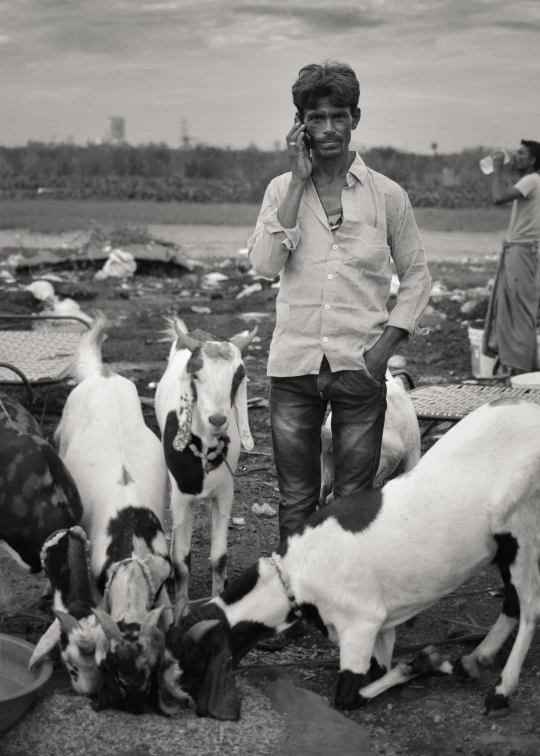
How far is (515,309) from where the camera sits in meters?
8.67

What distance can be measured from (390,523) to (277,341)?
90 centimetres

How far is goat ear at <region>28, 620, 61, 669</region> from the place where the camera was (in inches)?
151

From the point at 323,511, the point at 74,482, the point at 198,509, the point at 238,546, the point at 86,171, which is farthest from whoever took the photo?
the point at 86,171

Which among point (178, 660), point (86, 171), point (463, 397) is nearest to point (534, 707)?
point (178, 660)

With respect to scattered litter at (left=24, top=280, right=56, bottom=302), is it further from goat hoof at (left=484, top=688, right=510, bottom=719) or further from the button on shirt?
goat hoof at (left=484, top=688, right=510, bottom=719)

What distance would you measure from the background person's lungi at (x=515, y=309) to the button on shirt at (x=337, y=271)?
4.61 m

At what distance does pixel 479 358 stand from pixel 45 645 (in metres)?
6.03

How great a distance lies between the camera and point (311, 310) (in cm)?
414

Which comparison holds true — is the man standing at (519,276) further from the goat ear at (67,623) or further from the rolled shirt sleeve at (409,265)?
the goat ear at (67,623)

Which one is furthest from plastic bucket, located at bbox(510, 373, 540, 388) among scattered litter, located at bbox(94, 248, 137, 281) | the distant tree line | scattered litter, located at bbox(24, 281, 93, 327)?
the distant tree line

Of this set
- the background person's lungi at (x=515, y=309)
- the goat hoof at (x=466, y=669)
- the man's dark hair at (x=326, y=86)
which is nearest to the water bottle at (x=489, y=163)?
the background person's lungi at (x=515, y=309)

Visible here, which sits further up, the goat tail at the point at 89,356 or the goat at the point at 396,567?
the goat tail at the point at 89,356

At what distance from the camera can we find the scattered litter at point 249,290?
13.2m

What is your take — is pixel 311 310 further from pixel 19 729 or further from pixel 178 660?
pixel 19 729
